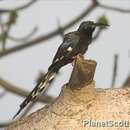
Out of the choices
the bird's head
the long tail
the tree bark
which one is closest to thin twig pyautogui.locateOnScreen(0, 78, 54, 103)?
the bird's head

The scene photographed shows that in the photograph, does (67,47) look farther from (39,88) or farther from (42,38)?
(42,38)

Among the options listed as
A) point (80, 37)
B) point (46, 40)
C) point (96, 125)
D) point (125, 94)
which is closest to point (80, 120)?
point (96, 125)

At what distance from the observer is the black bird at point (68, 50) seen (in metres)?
4.00

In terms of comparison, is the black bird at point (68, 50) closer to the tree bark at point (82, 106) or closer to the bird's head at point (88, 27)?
the bird's head at point (88, 27)

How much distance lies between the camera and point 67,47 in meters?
4.16

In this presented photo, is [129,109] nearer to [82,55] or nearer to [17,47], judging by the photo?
[82,55]

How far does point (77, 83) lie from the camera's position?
3.79 m

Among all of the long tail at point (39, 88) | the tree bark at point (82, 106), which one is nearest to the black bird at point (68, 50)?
the long tail at point (39, 88)

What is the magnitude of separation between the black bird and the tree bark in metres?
0.14

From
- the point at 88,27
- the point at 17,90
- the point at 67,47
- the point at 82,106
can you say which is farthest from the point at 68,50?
the point at 17,90

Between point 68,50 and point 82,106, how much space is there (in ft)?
1.53

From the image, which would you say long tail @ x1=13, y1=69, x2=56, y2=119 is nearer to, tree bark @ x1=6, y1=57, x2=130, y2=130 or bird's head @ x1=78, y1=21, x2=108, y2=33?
tree bark @ x1=6, y1=57, x2=130, y2=130

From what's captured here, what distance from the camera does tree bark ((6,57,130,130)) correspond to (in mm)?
3719

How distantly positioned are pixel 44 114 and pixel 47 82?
0.67ft
